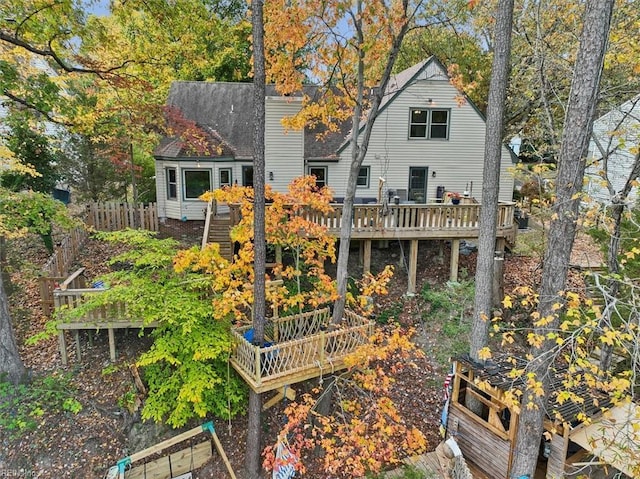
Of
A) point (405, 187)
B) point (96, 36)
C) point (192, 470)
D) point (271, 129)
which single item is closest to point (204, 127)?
point (271, 129)


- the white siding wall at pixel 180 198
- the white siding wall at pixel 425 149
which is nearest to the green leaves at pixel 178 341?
the white siding wall at pixel 180 198

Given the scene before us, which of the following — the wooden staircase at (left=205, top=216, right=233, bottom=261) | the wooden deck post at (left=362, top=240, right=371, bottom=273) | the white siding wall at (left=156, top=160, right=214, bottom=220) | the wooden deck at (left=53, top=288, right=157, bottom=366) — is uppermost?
the white siding wall at (left=156, top=160, right=214, bottom=220)

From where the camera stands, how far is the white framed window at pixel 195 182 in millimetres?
15945

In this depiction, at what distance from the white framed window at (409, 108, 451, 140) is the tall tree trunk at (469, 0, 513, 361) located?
28.7 feet

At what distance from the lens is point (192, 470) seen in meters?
8.69

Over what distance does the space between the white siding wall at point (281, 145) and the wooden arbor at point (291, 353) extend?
7.64 meters

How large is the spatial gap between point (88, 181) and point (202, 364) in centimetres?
1188

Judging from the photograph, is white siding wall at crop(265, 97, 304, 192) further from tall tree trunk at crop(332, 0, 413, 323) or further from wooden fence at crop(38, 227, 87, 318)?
wooden fence at crop(38, 227, 87, 318)

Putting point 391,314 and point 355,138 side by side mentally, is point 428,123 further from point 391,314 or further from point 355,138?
point 391,314

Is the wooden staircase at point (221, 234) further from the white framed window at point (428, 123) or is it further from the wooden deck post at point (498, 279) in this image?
the white framed window at point (428, 123)

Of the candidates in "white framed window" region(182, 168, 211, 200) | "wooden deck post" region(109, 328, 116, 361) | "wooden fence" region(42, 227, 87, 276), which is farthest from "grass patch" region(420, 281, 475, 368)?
"wooden fence" region(42, 227, 87, 276)

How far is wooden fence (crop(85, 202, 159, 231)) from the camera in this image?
1508 cm

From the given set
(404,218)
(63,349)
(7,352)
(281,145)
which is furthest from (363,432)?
(281,145)

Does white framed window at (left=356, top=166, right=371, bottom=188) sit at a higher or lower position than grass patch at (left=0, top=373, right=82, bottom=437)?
higher
